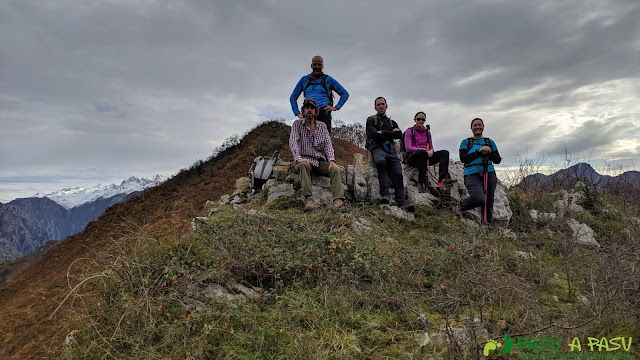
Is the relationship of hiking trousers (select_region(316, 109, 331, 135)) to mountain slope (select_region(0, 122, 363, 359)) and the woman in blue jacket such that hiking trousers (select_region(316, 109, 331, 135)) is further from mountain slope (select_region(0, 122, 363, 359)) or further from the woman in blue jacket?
mountain slope (select_region(0, 122, 363, 359))

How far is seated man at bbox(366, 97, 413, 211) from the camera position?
660 centimetres

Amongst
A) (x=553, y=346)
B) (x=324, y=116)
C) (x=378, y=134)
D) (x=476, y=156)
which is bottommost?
(x=553, y=346)

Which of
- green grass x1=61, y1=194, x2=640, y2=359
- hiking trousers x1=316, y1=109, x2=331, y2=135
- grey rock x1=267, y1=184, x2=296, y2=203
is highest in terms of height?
hiking trousers x1=316, y1=109, x2=331, y2=135

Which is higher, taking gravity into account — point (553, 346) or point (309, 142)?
point (309, 142)

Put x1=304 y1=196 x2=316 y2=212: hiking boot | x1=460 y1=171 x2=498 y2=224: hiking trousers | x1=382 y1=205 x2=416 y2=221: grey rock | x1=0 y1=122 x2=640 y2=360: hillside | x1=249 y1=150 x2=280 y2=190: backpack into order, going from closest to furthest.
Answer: x1=0 y1=122 x2=640 y2=360: hillside < x1=304 y1=196 x2=316 y2=212: hiking boot < x1=460 y1=171 x2=498 y2=224: hiking trousers < x1=382 y1=205 x2=416 y2=221: grey rock < x1=249 y1=150 x2=280 y2=190: backpack

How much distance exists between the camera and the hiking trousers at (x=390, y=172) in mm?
6589

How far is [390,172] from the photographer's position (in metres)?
6.78

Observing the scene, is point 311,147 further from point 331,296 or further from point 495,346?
point 495,346

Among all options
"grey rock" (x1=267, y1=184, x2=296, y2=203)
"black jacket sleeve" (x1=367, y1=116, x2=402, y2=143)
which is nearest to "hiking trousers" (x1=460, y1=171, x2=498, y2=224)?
"black jacket sleeve" (x1=367, y1=116, x2=402, y2=143)

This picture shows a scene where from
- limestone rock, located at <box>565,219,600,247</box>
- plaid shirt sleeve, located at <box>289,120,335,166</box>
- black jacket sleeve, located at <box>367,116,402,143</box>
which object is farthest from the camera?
black jacket sleeve, located at <box>367,116,402,143</box>

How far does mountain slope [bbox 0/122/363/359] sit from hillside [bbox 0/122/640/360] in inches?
59.7

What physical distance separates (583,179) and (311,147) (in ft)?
26.3

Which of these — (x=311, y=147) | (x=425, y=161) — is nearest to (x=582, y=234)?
(x=425, y=161)

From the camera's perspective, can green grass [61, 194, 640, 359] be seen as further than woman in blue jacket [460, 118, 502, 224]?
No
